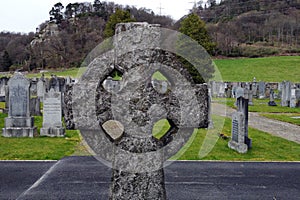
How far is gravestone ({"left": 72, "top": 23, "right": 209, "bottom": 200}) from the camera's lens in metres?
3.37

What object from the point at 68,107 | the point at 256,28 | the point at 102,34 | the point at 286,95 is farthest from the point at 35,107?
the point at 256,28

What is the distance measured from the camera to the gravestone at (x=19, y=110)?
13.4m

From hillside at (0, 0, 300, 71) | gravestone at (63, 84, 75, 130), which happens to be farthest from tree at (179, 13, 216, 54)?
gravestone at (63, 84, 75, 130)

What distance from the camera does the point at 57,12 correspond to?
10169 cm

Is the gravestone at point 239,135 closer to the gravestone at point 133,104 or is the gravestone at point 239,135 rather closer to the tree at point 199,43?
the gravestone at point 133,104

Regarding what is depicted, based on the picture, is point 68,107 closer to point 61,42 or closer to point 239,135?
point 239,135

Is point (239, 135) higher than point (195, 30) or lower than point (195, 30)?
lower

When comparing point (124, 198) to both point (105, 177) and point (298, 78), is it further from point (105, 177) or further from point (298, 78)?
point (298, 78)

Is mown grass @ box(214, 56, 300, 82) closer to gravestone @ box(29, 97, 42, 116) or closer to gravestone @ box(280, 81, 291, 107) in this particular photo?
gravestone @ box(280, 81, 291, 107)

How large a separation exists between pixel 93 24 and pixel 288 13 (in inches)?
2256

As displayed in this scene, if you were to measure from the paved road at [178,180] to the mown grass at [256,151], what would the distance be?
0.91 metres

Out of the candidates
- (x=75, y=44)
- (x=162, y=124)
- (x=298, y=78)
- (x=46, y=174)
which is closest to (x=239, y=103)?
(x=162, y=124)

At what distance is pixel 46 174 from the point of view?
8.27 m

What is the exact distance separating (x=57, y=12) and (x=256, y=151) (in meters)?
98.4
